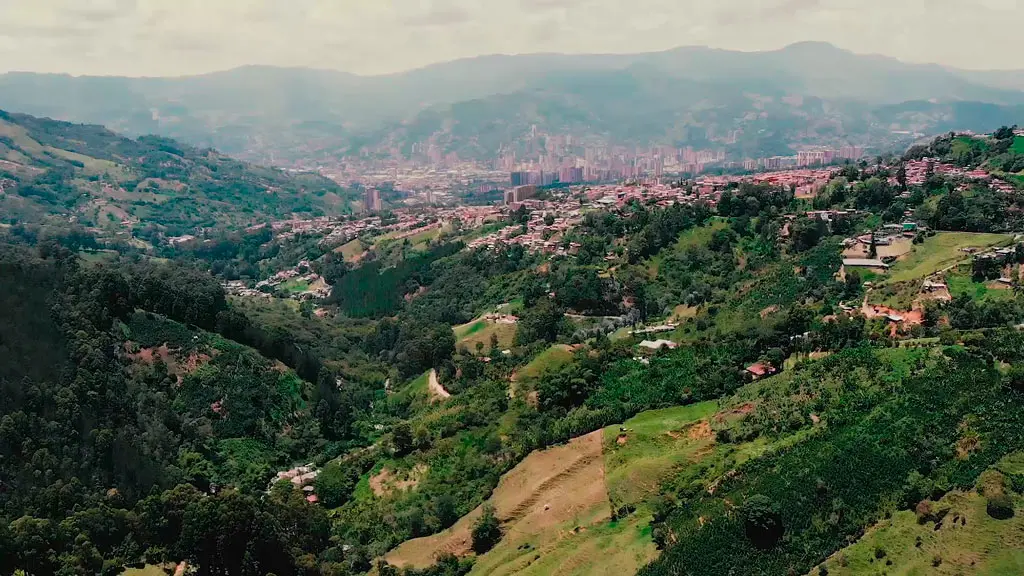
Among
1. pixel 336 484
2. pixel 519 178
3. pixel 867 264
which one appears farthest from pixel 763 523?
pixel 519 178

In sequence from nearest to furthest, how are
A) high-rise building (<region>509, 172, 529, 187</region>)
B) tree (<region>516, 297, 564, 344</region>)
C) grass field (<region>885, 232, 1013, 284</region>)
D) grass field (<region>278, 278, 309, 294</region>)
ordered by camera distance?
grass field (<region>885, 232, 1013, 284</region>), tree (<region>516, 297, 564, 344</region>), grass field (<region>278, 278, 309, 294</region>), high-rise building (<region>509, 172, 529, 187</region>)

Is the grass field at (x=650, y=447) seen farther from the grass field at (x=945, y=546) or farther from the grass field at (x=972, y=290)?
the grass field at (x=972, y=290)

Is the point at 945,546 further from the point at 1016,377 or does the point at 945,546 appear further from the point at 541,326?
→ the point at 541,326

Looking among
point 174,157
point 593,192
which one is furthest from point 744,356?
point 174,157

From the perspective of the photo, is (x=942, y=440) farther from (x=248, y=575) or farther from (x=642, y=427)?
(x=248, y=575)

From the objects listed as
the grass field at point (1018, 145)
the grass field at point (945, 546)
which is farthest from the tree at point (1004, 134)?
the grass field at point (945, 546)

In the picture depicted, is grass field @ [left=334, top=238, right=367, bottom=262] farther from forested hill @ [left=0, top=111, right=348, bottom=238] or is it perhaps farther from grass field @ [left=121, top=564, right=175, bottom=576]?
grass field @ [left=121, top=564, right=175, bottom=576]

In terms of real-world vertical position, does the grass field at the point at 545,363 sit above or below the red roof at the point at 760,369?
below

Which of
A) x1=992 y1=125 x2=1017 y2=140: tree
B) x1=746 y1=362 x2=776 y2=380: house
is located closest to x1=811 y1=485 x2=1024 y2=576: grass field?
x1=746 y1=362 x2=776 y2=380: house
